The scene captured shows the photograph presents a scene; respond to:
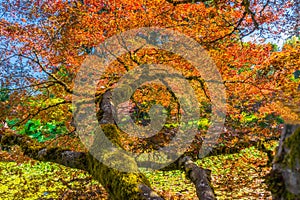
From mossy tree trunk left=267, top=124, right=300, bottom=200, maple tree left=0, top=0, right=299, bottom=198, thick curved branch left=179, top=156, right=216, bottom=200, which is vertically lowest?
thick curved branch left=179, top=156, right=216, bottom=200

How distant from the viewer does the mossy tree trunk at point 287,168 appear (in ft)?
4.81

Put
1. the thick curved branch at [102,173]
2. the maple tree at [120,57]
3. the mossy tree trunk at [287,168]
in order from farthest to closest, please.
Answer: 1. the maple tree at [120,57]
2. the thick curved branch at [102,173]
3. the mossy tree trunk at [287,168]

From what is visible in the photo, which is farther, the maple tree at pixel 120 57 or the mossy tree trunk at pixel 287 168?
the maple tree at pixel 120 57

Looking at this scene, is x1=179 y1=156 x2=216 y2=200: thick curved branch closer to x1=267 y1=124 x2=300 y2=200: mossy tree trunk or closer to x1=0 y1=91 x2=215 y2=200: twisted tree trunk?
x1=0 y1=91 x2=215 y2=200: twisted tree trunk

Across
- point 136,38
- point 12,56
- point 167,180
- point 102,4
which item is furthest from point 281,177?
point 167,180

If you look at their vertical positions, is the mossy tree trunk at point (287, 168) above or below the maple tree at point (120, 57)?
below

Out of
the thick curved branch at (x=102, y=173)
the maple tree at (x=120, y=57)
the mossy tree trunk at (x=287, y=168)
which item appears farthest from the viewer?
the maple tree at (x=120, y=57)

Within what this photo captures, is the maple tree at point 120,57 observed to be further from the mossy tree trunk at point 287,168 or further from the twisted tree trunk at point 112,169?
the mossy tree trunk at point 287,168

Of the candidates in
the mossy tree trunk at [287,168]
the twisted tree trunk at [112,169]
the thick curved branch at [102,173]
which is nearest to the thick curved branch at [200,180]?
the twisted tree trunk at [112,169]

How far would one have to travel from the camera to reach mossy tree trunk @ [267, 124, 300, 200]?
4.81ft

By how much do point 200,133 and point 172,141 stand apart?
4.33 ft

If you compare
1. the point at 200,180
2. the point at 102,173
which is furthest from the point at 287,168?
the point at 102,173

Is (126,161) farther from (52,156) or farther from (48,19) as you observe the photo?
(48,19)

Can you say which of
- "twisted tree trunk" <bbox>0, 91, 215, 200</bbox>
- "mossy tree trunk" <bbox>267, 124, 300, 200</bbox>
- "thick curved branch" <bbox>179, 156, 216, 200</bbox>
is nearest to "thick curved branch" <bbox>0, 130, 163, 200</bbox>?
"twisted tree trunk" <bbox>0, 91, 215, 200</bbox>
